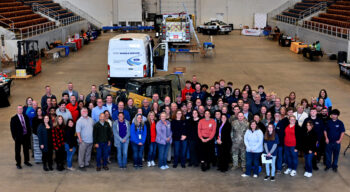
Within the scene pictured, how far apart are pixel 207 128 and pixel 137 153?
6.02 ft

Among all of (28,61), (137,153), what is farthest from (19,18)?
(137,153)

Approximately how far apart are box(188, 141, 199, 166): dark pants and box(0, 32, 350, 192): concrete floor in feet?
0.65

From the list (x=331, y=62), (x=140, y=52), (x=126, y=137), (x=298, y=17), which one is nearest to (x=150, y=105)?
(x=126, y=137)

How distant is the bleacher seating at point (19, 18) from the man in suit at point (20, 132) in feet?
61.0

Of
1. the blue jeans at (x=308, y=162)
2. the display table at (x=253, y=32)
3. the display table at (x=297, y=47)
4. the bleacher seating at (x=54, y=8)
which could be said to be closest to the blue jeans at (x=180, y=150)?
the blue jeans at (x=308, y=162)

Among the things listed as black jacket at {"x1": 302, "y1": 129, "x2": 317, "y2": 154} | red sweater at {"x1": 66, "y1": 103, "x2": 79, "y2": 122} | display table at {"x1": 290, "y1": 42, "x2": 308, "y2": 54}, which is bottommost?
black jacket at {"x1": 302, "y1": 129, "x2": 317, "y2": 154}

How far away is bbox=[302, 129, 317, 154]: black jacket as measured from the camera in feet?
31.4

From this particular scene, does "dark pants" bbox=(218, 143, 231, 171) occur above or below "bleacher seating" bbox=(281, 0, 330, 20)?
below

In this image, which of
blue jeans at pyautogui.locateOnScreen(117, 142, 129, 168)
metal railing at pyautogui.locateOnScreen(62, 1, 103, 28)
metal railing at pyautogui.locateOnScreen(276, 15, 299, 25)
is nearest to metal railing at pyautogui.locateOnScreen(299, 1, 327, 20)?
metal railing at pyautogui.locateOnScreen(276, 15, 299, 25)

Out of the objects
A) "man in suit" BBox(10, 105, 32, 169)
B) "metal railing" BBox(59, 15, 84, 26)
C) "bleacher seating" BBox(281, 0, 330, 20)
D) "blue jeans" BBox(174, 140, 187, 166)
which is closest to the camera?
"man in suit" BBox(10, 105, 32, 169)

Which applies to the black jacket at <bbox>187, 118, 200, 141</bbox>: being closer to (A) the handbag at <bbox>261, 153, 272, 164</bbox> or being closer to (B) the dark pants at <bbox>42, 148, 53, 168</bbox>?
(A) the handbag at <bbox>261, 153, 272, 164</bbox>

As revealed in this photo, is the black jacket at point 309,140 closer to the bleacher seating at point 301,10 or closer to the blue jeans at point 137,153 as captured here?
the blue jeans at point 137,153

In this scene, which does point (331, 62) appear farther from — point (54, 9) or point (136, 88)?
point (54, 9)

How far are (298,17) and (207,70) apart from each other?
2138 centimetres
